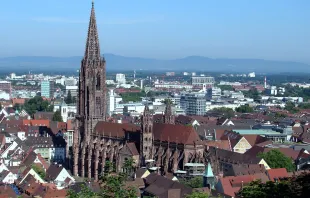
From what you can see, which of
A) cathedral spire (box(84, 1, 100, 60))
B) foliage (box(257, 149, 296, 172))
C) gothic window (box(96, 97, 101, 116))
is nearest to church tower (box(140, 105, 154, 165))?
gothic window (box(96, 97, 101, 116))

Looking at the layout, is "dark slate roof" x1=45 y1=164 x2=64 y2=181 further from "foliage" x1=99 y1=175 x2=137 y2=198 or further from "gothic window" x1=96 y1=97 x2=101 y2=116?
"foliage" x1=99 y1=175 x2=137 y2=198

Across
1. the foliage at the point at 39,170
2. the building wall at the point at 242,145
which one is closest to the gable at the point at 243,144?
the building wall at the point at 242,145

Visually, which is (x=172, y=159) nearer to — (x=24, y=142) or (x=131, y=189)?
(x=24, y=142)

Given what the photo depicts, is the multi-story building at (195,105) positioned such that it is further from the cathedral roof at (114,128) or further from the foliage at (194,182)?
the foliage at (194,182)

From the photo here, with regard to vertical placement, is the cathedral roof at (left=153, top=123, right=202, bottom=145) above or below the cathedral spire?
below

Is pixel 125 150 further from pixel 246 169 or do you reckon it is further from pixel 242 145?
pixel 242 145
